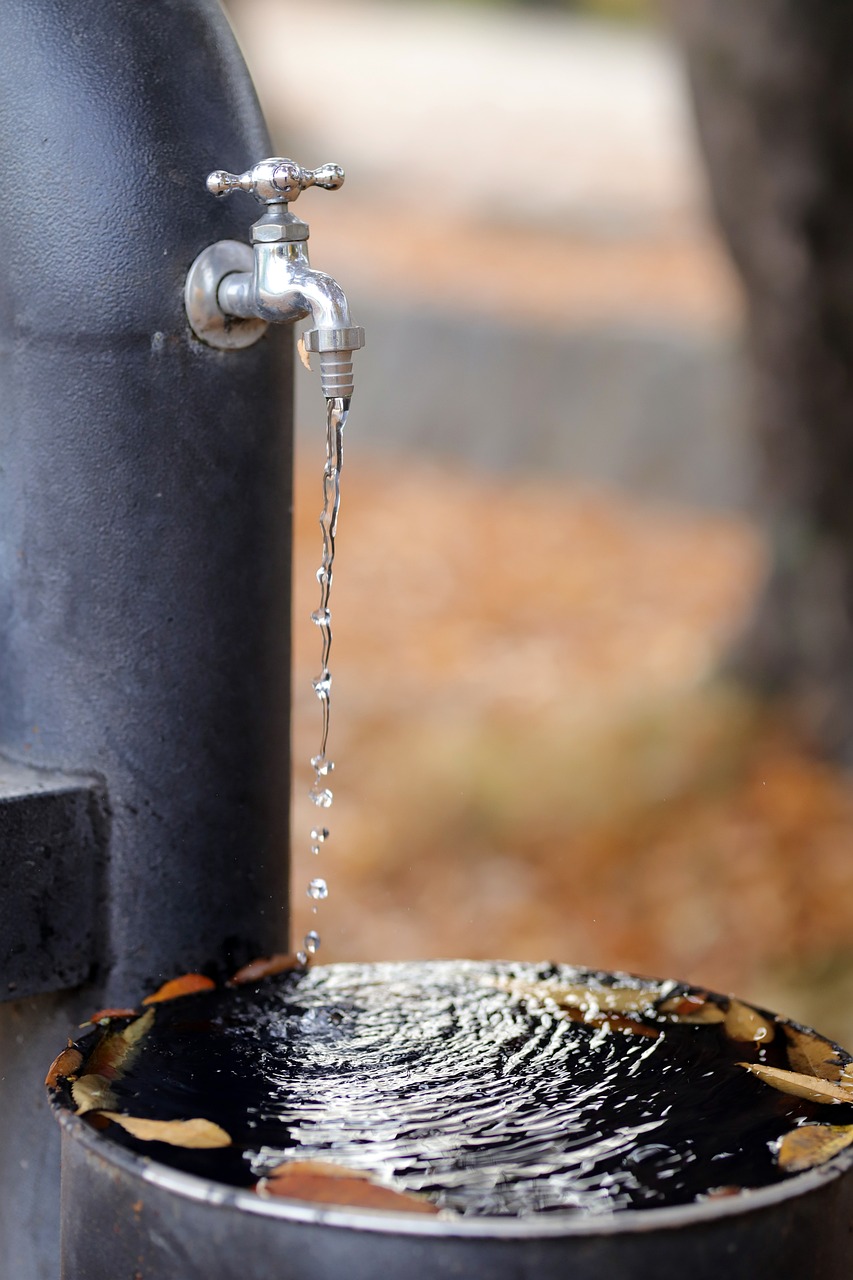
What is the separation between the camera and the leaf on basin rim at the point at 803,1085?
5.40 ft

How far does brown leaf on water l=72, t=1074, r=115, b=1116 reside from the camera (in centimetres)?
158

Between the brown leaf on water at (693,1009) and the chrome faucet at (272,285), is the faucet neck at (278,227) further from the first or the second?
the brown leaf on water at (693,1009)

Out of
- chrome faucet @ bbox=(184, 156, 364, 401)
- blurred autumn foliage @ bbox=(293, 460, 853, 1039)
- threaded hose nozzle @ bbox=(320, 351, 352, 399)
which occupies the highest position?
chrome faucet @ bbox=(184, 156, 364, 401)

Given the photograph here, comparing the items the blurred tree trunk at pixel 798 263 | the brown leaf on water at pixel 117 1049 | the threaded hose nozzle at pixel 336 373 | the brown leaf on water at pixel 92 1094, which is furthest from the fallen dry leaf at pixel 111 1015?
the blurred tree trunk at pixel 798 263

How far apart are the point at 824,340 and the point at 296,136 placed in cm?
1189

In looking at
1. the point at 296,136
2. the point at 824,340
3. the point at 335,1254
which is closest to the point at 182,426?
the point at 335,1254

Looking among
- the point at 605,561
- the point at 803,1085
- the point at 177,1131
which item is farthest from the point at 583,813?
the point at 177,1131

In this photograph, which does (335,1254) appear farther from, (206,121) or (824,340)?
(824,340)

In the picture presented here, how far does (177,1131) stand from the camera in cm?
153

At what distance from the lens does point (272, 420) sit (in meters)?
2.14

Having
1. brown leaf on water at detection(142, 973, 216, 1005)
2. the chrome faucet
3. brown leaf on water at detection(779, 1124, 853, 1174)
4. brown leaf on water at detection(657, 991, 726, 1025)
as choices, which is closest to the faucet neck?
the chrome faucet

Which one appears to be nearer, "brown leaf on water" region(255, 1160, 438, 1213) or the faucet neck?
"brown leaf on water" region(255, 1160, 438, 1213)

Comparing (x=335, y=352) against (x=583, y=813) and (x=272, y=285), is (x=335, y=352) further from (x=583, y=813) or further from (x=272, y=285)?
(x=583, y=813)

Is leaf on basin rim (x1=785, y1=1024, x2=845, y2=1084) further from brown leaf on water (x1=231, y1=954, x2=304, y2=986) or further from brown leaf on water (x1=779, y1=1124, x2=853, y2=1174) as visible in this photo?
brown leaf on water (x1=231, y1=954, x2=304, y2=986)
